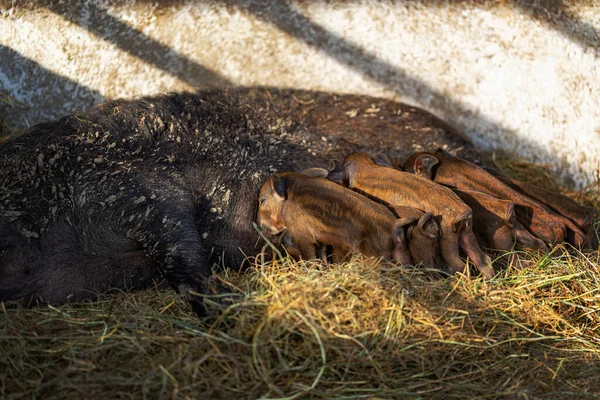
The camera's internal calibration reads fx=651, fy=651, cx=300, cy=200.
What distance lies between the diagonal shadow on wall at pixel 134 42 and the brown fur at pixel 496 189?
65.3 inches

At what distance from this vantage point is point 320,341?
243cm

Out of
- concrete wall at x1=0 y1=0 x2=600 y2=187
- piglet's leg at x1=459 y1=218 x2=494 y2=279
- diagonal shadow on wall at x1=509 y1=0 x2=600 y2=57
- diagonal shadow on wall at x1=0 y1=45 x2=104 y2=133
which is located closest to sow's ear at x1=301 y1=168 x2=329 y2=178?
piglet's leg at x1=459 y1=218 x2=494 y2=279

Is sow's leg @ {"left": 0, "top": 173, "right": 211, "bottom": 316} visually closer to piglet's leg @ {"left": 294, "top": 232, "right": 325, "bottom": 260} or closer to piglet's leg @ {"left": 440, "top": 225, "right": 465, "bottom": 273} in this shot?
piglet's leg @ {"left": 294, "top": 232, "right": 325, "bottom": 260}

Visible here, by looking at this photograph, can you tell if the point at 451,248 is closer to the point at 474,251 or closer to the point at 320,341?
the point at 474,251

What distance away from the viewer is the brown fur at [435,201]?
299cm

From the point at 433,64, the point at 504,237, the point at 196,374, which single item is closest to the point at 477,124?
the point at 433,64

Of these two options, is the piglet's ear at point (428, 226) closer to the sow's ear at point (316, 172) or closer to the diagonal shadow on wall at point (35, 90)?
the sow's ear at point (316, 172)

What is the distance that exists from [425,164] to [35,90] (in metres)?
2.71

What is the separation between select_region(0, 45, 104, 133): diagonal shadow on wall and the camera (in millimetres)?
4410

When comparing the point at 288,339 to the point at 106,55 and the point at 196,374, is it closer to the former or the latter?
the point at 196,374

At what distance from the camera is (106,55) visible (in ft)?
14.4

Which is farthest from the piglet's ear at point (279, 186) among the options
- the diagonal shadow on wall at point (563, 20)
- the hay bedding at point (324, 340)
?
the diagonal shadow on wall at point (563, 20)

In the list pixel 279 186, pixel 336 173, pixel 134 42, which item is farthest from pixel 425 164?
pixel 134 42

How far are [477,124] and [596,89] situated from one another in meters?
0.78
